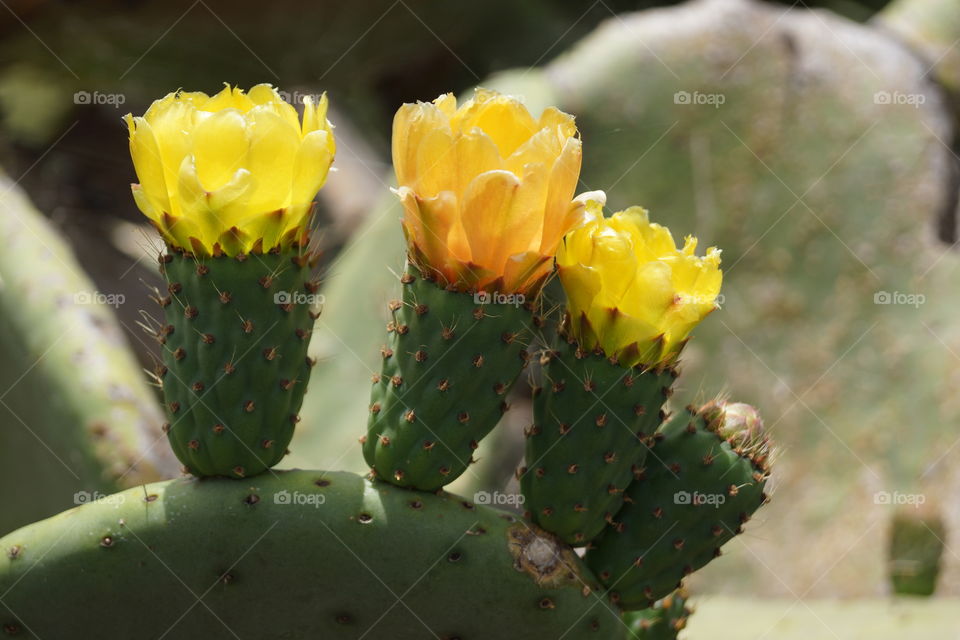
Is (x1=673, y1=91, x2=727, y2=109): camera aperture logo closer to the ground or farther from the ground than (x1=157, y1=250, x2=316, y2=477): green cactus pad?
closer to the ground

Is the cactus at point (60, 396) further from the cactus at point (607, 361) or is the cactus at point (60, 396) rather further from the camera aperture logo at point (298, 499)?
the cactus at point (607, 361)

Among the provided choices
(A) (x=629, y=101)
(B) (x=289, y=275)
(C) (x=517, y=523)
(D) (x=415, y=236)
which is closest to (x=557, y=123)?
(D) (x=415, y=236)

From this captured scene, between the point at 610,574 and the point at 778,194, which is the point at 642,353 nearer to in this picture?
the point at 610,574

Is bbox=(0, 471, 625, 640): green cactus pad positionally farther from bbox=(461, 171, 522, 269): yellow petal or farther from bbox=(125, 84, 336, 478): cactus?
bbox=(461, 171, 522, 269): yellow petal

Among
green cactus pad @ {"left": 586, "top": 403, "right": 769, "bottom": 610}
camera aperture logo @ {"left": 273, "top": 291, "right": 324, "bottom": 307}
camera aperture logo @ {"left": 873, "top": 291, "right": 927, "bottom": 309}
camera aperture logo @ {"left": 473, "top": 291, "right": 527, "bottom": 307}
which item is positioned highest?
camera aperture logo @ {"left": 273, "top": 291, "right": 324, "bottom": 307}

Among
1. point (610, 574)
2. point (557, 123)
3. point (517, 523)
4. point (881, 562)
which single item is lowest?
point (881, 562)

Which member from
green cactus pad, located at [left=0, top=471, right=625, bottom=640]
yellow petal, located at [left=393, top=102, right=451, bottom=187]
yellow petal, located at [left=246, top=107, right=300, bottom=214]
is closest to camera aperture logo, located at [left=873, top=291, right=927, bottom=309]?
green cactus pad, located at [left=0, top=471, right=625, bottom=640]
